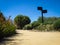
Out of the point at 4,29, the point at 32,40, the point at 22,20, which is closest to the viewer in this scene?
the point at 32,40


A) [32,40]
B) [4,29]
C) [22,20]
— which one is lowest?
[32,40]

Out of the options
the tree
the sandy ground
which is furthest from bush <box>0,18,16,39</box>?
the tree

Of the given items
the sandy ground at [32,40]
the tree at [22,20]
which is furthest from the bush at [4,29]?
the tree at [22,20]

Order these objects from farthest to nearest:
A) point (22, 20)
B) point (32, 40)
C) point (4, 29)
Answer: point (22, 20) < point (4, 29) < point (32, 40)

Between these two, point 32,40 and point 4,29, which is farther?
point 4,29

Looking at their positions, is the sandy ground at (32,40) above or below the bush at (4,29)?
below

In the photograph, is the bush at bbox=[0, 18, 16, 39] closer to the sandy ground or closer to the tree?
the sandy ground

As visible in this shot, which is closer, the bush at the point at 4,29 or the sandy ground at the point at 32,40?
the sandy ground at the point at 32,40

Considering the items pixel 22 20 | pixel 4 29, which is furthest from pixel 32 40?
pixel 22 20

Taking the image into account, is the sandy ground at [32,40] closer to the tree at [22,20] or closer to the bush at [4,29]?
the bush at [4,29]

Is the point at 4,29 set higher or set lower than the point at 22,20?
lower

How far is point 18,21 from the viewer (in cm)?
6412

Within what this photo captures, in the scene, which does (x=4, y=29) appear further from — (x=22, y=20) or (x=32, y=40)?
(x=22, y=20)

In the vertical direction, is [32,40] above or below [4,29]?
below
